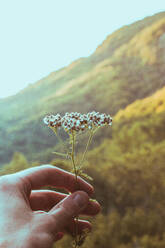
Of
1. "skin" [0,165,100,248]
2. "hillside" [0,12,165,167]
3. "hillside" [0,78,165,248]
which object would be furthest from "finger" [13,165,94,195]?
"hillside" [0,12,165,167]

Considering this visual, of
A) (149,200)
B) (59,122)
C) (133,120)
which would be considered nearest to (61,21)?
(133,120)

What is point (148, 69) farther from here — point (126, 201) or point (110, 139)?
point (126, 201)

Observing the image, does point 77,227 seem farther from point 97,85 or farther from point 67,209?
point 97,85

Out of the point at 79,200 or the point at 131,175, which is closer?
the point at 79,200

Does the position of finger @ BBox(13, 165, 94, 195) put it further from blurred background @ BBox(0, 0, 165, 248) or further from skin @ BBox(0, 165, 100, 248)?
blurred background @ BBox(0, 0, 165, 248)

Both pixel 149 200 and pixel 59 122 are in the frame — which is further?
pixel 149 200

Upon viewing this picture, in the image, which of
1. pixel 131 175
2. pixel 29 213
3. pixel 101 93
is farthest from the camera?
pixel 101 93

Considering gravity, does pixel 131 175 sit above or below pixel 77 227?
below

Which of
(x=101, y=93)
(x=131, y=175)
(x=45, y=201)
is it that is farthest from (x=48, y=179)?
(x=101, y=93)
